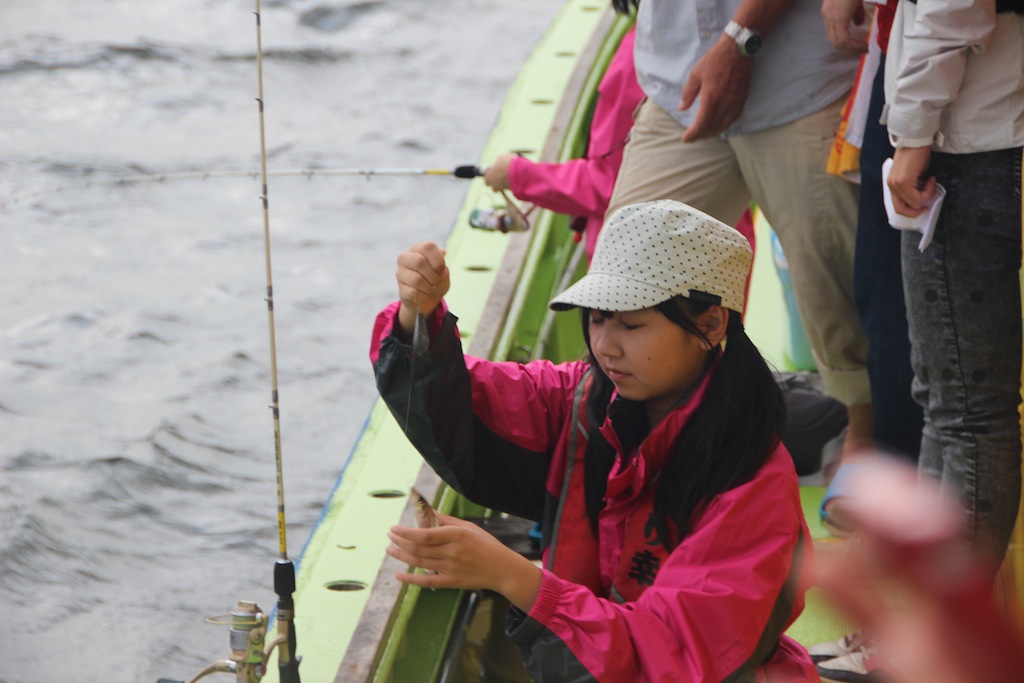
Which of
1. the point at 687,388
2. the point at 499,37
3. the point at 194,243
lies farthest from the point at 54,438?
the point at 499,37

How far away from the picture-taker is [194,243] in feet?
17.7

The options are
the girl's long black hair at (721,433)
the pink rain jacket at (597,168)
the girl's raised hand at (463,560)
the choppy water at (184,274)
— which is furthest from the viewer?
the choppy water at (184,274)

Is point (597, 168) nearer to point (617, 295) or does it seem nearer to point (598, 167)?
point (598, 167)

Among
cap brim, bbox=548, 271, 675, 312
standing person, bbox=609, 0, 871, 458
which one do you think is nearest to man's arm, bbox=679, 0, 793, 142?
standing person, bbox=609, 0, 871, 458

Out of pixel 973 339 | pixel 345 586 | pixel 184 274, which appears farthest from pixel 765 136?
pixel 184 274

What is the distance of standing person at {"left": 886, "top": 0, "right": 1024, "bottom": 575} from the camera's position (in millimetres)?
1684

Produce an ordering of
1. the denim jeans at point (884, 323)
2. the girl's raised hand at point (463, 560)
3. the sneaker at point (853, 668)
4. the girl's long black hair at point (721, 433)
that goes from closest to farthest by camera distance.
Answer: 1. the girl's raised hand at point (463, 560)
2. the girl's long black hair at point (721, 433)
3. the sneaker at point (853, 668)
4. the denim jeans at point (884, 323)

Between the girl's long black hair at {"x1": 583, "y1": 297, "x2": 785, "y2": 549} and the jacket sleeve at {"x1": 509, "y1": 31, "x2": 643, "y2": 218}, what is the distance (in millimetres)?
1142

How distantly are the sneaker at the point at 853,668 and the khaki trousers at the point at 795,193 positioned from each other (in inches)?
22.2

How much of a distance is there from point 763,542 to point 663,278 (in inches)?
12.8

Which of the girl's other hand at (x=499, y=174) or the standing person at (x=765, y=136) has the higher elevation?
the standing person at (x=765, y=136)

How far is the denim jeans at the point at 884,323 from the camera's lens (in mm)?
2105

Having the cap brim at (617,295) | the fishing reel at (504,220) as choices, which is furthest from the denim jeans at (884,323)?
the fishing reel at (504,220)

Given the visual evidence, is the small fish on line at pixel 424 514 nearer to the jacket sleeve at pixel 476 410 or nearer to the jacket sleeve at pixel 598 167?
the jacket sleeve at pixel 476 410
